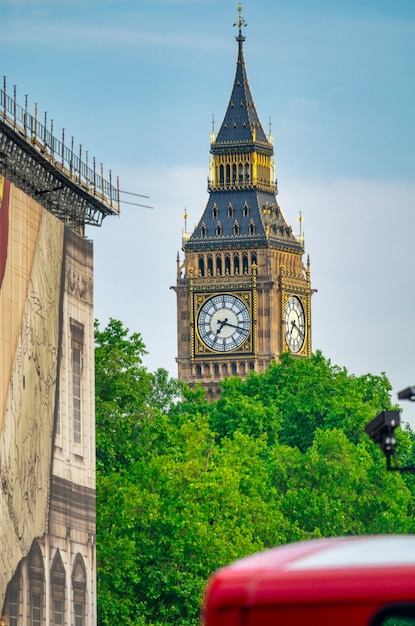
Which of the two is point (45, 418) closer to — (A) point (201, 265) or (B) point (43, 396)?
(B) point (43, 396)

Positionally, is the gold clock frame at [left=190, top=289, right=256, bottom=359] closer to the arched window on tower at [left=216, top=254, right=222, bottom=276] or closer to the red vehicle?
the arched window on tower at [left=216, top=254, right=222, bottom=276]

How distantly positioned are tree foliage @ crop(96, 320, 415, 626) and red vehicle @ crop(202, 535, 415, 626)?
233ft

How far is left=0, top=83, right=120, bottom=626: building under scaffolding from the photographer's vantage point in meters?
60.5

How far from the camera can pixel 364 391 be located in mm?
130625

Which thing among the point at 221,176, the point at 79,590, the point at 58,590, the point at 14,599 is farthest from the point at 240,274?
the point at 14,599

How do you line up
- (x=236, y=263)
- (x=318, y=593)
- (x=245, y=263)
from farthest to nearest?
(x=245, y=263) → (x=236, y=263) → (x=318, y=593)

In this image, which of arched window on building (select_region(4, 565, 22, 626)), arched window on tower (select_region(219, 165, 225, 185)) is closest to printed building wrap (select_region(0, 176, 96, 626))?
arched window on building (select_region(4, 565, 22, 626))

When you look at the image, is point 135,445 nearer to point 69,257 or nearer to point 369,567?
point 69,257

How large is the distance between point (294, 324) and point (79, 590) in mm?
114895

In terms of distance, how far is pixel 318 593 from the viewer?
10602 millimetres

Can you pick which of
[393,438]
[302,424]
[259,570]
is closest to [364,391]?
[302,424]

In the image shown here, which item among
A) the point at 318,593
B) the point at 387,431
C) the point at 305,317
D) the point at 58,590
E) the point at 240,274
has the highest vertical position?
the point at 240,274

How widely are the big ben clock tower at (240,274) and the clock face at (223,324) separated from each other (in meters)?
0.08

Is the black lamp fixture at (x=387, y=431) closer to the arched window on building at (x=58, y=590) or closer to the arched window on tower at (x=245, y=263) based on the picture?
the arched window on building at (x=58, y=590)
